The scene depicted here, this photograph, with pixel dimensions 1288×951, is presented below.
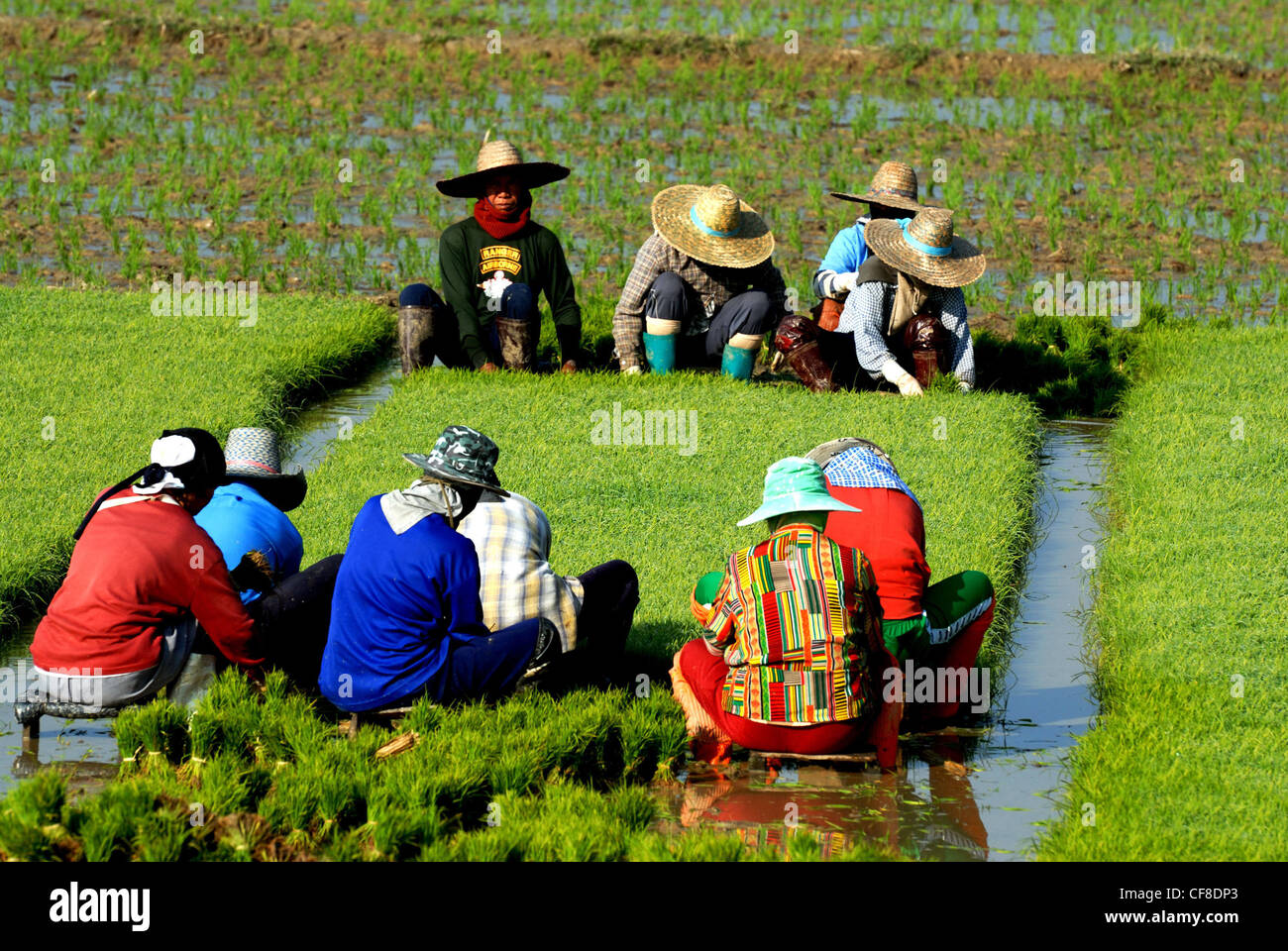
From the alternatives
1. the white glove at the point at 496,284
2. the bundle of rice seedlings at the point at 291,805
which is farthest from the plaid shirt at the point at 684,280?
the bundle of rice seedlings at the point at 291,805

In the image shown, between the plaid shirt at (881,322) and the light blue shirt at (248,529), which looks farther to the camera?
the plaid shirt at (881,322)

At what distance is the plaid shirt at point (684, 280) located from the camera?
402 inches

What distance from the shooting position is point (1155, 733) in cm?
597

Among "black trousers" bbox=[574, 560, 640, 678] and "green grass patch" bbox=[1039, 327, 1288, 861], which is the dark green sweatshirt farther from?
"black trousers" bbox=[574, 560, 640, 678]

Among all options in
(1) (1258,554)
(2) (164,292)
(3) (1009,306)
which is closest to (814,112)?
(3) (1009,306)

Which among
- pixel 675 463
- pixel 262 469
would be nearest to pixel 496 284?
pixel 675 463

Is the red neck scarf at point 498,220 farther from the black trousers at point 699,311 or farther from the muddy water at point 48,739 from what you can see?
the muddy water at point 48,739

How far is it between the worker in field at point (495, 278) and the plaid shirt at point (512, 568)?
4.41 meters

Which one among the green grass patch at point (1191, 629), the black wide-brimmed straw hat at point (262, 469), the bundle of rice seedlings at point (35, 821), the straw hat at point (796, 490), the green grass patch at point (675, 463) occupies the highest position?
the straw hat at point (796, 490)

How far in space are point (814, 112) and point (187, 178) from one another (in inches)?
257

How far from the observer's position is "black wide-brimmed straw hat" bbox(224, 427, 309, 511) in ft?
22.0

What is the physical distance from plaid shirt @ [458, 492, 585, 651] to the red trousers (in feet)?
1.71

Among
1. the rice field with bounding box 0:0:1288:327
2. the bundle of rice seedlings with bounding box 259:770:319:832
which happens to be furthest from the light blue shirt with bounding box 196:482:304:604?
the rice field with bounding box 0:0:1288:327
